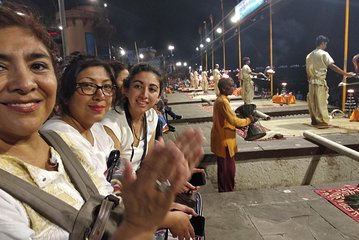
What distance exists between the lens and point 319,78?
305 inches

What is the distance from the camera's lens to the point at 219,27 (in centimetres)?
3391

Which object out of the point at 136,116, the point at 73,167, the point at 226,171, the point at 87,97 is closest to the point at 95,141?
the point at 87,97

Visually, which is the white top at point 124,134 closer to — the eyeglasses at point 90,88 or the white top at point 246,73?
the eyeglasses at point 90,88

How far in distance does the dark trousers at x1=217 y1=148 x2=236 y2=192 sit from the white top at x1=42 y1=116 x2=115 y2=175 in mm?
2895

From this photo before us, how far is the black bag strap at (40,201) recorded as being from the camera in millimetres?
926

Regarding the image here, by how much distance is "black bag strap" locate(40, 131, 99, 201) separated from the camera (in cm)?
121

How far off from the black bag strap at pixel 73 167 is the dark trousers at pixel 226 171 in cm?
379

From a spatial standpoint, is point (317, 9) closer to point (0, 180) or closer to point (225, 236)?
point (225, 236)

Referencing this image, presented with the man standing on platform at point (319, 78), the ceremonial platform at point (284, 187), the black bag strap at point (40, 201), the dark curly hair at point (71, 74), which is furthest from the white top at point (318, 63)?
the black bag strap at point (40, 201)

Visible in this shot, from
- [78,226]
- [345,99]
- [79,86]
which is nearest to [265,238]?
[79,86]

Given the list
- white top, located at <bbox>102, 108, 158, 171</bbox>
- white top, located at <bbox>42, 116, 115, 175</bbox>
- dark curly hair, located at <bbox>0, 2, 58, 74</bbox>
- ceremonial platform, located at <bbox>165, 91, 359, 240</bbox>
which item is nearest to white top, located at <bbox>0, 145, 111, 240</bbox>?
white top, located at <bbox>42, 116, 115, 175</bbox>

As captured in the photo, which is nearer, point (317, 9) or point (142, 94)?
point (142, 94)

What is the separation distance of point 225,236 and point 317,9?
1474 inches

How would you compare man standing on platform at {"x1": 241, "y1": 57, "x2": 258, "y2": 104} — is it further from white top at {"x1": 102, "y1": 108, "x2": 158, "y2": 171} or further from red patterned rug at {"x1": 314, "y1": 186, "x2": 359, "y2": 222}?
white top at {"x1": 102, "y1": 108, "x2": 158, "y2": 171}
